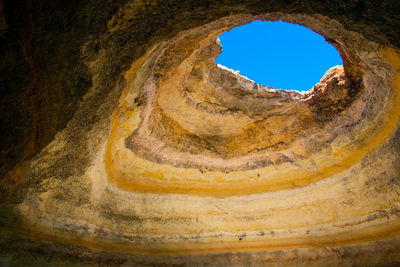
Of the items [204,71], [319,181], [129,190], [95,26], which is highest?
[204,71]

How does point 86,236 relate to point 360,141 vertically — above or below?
below

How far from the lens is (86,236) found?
282 cm

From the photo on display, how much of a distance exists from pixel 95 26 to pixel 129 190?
6.64 ft

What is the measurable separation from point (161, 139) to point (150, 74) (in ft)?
3.02

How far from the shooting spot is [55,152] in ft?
8.18

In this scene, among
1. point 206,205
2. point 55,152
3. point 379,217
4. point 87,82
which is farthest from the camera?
point 206,205

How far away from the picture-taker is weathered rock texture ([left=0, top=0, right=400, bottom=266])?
194 cm

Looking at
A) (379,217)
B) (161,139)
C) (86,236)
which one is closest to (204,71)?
(161,139)

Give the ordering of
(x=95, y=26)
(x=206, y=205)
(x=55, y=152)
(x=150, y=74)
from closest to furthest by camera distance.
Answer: (x=95, y=26), (x=55, y=152), (x=150, y=74), (x=206, y=205)

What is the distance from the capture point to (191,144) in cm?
350

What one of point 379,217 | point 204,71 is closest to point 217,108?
point 204,71

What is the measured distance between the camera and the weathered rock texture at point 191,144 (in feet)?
6.36

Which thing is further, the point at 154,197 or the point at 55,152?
the point at 154,197

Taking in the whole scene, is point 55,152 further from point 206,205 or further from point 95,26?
point 206,205
